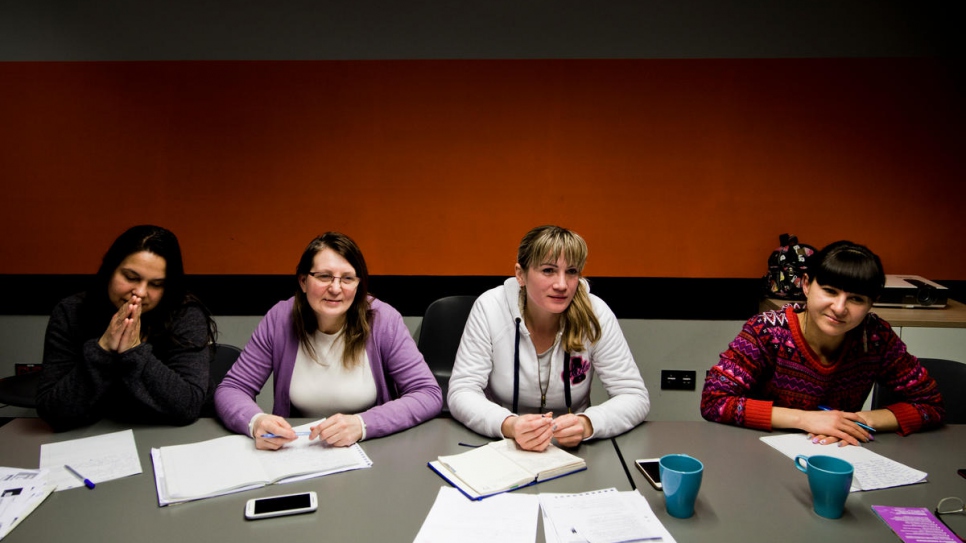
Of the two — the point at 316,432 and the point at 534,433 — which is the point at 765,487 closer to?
the point at 534,433

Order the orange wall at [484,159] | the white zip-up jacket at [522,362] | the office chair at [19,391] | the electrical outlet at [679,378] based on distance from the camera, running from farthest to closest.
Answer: the electrical outlet at [679,378], the orange wall at [484,159], the office chair at [19,391], the white zip-up jacket at [522,362]

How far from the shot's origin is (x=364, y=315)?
1892 millimetres

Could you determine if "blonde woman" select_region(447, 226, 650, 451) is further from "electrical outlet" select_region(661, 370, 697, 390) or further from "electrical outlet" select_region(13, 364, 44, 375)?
"electrical outlet" select_region(13, 364, 44, 375)

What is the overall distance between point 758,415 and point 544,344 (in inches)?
25.6

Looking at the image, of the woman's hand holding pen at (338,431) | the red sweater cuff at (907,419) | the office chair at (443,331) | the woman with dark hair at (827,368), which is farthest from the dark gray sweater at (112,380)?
the red sweater cuff at (907,419)

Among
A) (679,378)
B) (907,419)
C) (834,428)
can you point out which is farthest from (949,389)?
(679,378)

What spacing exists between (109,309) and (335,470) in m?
0.97

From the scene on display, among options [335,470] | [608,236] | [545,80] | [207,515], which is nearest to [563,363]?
[335,470]

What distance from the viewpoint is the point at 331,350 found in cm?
189

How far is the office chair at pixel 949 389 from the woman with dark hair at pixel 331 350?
1.49 meters

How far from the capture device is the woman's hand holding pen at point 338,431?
59.6 inches

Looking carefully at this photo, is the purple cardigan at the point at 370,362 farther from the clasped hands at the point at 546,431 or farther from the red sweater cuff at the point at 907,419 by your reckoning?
the red sweater cuff at the point at 907,419

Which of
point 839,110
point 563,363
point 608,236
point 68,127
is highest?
point 839,110

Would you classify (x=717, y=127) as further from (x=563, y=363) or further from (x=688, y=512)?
(x=688, y=512)
